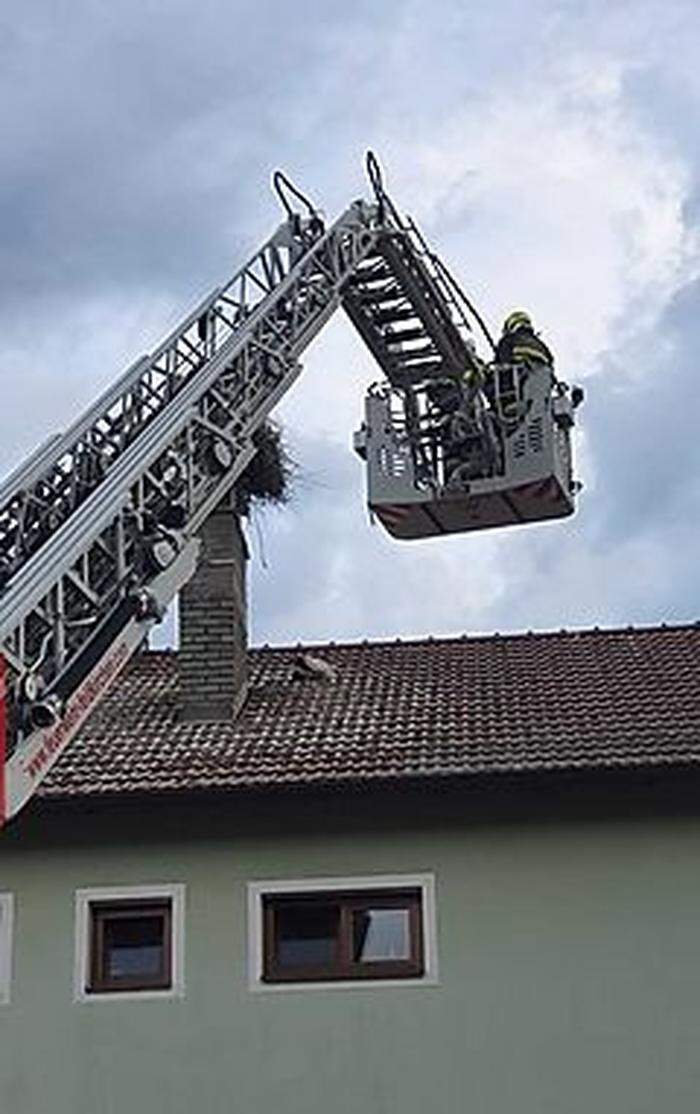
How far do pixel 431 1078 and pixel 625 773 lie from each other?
2.63 meters

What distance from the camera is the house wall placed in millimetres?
14773

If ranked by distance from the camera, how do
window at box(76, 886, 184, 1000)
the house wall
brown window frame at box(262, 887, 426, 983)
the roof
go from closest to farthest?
the house wall < brown window frame at box(262, 887, 426, 983) < window at box(76, 886, 184, 1000) < the roof

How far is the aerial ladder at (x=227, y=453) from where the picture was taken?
10.4 meters

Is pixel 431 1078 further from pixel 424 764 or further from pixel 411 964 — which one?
pixel 424 764

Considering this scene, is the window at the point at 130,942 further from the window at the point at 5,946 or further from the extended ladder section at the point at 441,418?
the extended ladder section at the point at 441,418

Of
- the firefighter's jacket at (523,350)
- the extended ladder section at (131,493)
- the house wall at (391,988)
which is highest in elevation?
the firefighter's jacket at (523,350)

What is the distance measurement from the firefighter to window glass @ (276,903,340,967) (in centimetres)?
437

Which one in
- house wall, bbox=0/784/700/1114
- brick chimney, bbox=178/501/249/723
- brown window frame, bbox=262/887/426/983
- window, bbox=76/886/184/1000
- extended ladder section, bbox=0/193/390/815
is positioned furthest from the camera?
brick chimney, bbox=178/501/249/723

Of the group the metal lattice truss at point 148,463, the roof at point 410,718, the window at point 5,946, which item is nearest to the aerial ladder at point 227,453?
the metal lattice truss at point 148,463

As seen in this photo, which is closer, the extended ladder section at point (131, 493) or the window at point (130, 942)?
the extended ladder section at point (131, 493)

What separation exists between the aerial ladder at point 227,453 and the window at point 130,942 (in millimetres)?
3389

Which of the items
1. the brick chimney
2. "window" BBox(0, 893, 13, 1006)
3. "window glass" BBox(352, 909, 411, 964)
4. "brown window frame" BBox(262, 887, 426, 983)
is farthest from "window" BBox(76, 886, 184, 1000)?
the brick chimney

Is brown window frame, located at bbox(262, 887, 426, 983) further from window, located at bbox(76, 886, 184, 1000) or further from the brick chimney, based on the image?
the brick chimney

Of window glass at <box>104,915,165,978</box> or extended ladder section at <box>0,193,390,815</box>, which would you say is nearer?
extended ladder section at <box>0,193,390,815</box>
